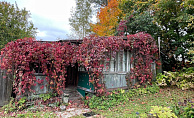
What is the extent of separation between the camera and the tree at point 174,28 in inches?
289

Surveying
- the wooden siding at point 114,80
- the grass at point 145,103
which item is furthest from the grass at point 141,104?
the wooden siding at point 114,80

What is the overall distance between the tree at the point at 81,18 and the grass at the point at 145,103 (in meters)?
12.2

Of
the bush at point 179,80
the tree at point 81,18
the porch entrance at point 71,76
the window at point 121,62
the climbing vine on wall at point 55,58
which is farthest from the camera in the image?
the tree at point 81,18

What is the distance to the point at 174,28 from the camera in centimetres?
847

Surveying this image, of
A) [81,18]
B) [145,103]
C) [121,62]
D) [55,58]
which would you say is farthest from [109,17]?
[145,103]

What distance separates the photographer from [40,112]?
4348 millimetres

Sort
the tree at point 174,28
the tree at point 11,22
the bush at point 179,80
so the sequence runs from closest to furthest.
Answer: the bush at point 179,80 → the tree at point 174,28 → the tree at point 11,22

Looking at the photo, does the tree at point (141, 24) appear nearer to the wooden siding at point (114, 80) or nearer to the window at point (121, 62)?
the window at point (121, 62)

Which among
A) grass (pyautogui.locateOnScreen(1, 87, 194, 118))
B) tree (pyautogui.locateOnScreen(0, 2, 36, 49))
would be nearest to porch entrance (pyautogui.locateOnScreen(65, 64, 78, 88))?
grass (pyautogui.locateOnScreen(1, 87, 194, 118))

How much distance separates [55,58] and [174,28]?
26.6 feet

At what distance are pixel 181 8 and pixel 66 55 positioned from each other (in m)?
7.96

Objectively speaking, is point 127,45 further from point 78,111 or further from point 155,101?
point 78,111

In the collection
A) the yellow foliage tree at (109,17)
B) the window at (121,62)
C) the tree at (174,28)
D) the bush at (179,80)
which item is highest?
the yellow foliage tree at (109,17)

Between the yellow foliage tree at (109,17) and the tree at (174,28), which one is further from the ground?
the yellow foliage tree at (109,17)
